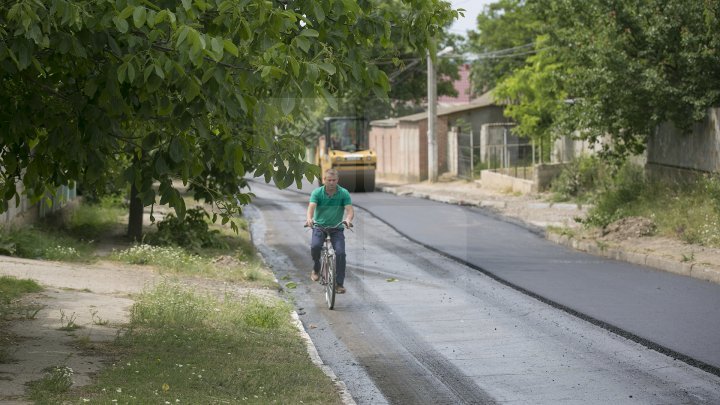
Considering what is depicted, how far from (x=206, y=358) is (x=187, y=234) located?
360 inches

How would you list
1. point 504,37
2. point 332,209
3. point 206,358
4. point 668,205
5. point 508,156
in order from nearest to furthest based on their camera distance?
1. point 206,358
2. point 332,209
3. point 668,205
4. point 508,156
5. point 504,37

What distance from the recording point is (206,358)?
29.5 ft

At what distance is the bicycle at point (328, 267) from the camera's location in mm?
12932

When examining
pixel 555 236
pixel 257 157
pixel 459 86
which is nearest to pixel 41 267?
pixel 257 157

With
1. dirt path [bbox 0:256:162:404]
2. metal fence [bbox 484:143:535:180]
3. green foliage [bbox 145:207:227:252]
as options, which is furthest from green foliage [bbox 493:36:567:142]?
dirt path [bbox 0:256:162:404]

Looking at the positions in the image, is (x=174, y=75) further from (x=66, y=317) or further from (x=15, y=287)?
(x=15, y=287)

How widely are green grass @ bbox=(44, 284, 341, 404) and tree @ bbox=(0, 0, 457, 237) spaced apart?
4.42 feet

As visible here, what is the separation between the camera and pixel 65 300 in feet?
38.7

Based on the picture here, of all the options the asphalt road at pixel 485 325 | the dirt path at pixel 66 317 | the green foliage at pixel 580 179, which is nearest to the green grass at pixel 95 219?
the asphalt road at pixel 485 325

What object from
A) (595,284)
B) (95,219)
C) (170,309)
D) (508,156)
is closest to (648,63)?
(595,284)

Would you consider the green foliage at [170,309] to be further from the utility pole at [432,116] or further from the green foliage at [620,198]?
the utility pole at [432,116]

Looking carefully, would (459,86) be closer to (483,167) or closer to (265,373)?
(483,167)

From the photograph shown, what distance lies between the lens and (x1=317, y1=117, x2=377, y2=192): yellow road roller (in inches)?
1544

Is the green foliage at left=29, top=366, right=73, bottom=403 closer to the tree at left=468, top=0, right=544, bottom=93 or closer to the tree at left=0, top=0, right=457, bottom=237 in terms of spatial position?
the tree at left=0, top=0, right=457, bottom=237
